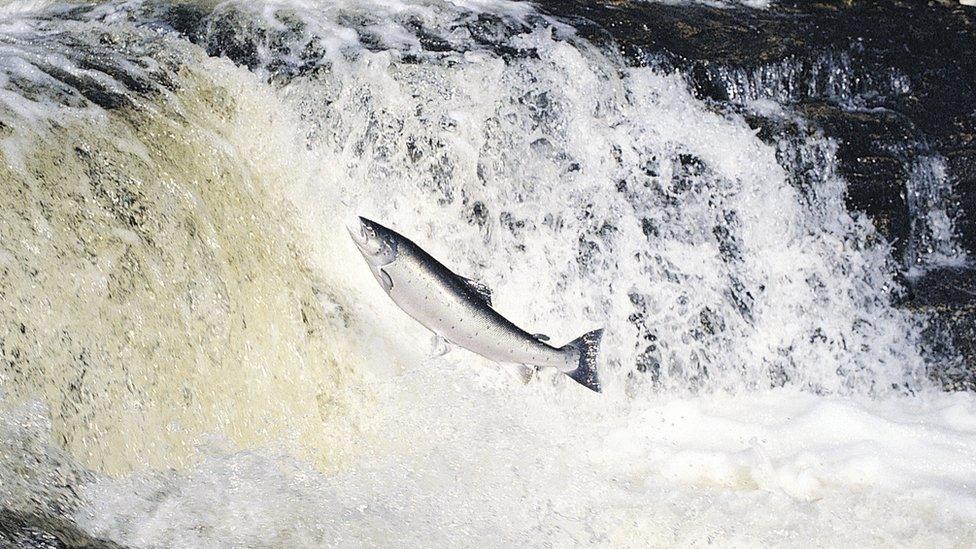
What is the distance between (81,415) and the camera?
3.63m

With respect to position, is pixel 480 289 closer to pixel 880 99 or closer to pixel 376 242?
pixel 376 242

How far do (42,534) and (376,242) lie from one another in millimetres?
1322

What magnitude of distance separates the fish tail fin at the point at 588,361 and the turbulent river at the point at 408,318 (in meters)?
0.45

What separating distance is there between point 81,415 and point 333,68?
172 cm

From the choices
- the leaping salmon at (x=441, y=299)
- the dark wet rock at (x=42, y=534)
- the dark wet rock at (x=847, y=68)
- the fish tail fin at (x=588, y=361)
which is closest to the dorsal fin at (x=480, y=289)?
the leaping salmon at (x=441, y=299)

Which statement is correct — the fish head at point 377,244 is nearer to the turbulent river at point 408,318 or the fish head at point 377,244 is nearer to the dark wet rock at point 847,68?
the turbulent river at point 408,318

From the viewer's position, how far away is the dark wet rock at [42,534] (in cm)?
308

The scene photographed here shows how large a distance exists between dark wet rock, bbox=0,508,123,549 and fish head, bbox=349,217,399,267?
1.24 meters

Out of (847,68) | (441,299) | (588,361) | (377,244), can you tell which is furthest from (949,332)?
(377,244)

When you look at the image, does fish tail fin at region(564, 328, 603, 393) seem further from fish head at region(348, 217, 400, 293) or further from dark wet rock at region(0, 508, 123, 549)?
dark wet rock at region(0, 508, 123, 549)

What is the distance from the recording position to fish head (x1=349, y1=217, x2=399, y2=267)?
10.7ft

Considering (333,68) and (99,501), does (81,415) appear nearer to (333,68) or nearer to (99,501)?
(99,501)

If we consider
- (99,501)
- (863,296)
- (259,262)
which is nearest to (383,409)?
(259,262)

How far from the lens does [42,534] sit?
3172 mm
